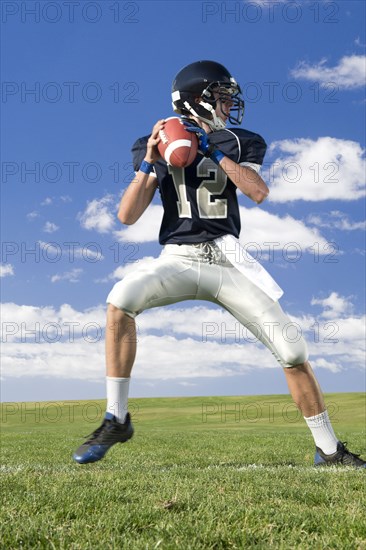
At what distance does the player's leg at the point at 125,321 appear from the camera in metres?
5.29

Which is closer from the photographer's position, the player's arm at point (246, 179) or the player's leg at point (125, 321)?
the player's leg at point (125, 321)

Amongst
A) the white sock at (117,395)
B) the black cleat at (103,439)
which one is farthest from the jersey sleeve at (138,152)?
the black cleat at (103,439)

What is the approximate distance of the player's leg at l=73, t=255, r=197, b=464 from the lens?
208 inches

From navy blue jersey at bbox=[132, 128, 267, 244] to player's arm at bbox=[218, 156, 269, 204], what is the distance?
200 millimetres

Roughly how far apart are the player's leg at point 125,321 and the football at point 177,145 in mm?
820

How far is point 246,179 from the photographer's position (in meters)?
5.52

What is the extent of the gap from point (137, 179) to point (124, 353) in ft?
4.96

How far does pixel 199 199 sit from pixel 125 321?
4.06ft

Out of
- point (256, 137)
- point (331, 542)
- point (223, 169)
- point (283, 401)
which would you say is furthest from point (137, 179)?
point (283, 401)

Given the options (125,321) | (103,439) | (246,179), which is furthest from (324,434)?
(246,179)

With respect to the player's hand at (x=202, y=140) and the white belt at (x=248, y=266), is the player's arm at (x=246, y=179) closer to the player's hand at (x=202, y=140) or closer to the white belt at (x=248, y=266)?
the player's hand at (x=202, y=140)

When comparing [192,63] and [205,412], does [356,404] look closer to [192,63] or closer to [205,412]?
[205,412]

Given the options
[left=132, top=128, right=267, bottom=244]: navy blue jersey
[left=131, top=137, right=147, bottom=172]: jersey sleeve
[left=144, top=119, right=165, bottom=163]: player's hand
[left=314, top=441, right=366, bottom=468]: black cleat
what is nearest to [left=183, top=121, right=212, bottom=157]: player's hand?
[left=132, top=128, right=267, bottom=244]: navy blue jersey

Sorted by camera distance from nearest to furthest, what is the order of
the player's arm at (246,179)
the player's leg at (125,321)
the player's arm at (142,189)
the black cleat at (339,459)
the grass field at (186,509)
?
the grass field at (186,509) → the player's leg at (125,321) → the player's arm at (246,179) → the player's arm at (142,189) → the black cleat at (339,459)
